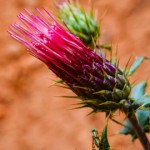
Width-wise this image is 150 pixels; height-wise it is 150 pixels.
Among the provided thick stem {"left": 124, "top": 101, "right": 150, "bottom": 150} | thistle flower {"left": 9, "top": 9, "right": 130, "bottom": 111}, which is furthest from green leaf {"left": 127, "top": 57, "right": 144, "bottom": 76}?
thick stem {"left": 124, "top": 101, "right": 150, "bottom": 150}

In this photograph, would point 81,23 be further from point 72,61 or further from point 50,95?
point 50,95

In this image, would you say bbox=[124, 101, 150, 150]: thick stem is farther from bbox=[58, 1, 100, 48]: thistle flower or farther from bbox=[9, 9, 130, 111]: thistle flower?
bbox=[58, 1, 100, 48]: thistle flower

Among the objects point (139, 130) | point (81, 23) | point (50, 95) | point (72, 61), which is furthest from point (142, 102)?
point (50, 95)

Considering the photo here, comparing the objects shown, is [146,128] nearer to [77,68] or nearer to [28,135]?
[77,68]

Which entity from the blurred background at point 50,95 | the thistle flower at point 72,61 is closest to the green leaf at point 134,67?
the thistle flower at point 72,61

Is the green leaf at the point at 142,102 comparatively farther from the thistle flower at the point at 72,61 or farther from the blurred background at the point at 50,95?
the blurred background at the point at 50,95

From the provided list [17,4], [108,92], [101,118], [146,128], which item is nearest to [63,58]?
[108,92]
